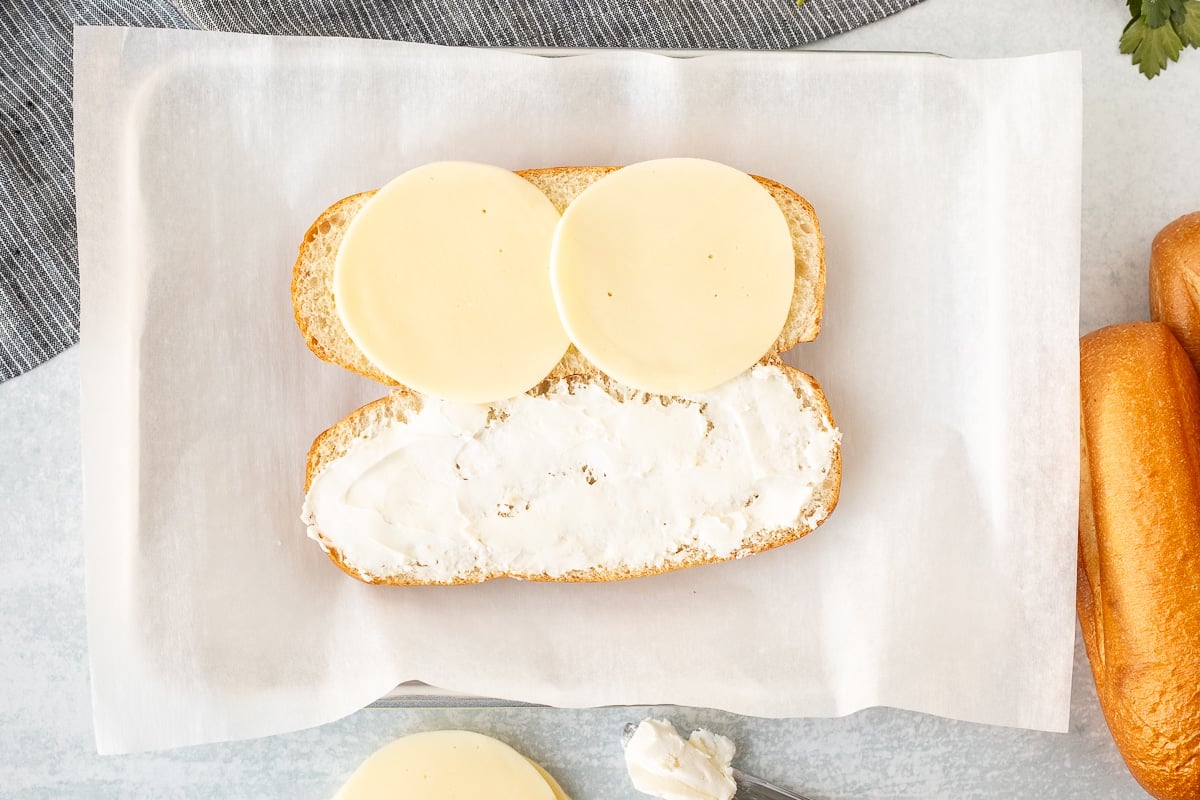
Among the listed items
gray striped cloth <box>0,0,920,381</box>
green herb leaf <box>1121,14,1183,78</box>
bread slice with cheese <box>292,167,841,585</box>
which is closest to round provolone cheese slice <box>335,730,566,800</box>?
bread slice with cheese <box>292,167,841,585</box>

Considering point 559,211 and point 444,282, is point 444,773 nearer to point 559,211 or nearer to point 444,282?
point 444,282

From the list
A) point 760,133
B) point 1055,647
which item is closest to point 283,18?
point 760,133

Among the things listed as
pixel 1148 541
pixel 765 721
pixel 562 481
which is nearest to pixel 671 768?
pixel 765 721

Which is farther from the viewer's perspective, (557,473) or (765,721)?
(765,721)

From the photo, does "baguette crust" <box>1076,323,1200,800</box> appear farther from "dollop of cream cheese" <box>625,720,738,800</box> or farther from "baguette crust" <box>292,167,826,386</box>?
"dollop of cream cheese" <box>625,720,738,800</box>

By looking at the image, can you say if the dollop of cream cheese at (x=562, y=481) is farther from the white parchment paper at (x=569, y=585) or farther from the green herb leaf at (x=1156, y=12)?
the green herb leaf at (x=1156, y=12)

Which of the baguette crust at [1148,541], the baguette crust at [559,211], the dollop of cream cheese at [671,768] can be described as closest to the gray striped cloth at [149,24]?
the baguette crust at [559,211]
